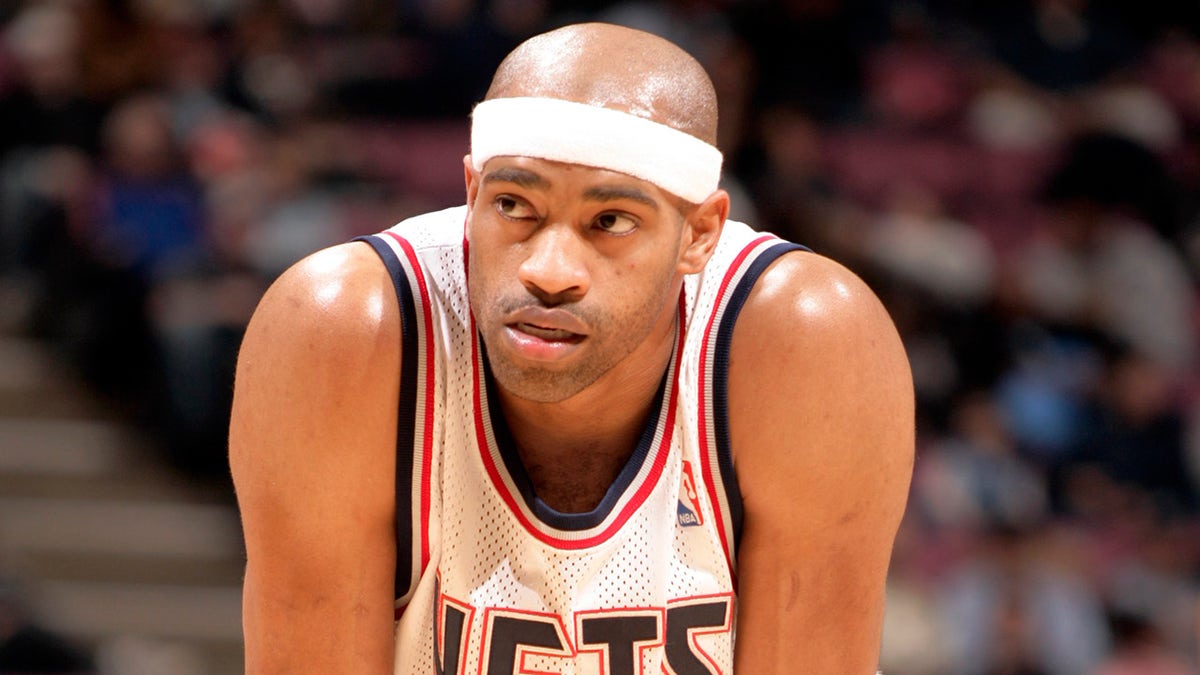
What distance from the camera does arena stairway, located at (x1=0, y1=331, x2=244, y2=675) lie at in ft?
23.0

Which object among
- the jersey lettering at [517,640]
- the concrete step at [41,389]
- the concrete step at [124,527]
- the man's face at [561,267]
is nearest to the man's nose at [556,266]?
the man's face at [561,267]

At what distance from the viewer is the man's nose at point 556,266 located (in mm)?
2461

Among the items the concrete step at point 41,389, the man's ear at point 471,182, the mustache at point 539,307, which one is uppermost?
the concrete step at point 41,389

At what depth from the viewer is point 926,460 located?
7172 mm

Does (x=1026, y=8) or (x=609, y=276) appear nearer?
(x=609, y=276)

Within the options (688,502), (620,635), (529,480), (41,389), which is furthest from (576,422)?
(41,389)

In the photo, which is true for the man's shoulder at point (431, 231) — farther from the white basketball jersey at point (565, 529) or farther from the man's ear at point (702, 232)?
the man's ear at point (702, 232)

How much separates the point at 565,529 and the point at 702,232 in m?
0.53

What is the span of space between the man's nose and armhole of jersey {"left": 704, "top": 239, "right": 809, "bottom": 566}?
0.33 m

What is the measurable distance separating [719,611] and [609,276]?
→ 2.07 feet

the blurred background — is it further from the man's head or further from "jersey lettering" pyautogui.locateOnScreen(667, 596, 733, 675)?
the man's head

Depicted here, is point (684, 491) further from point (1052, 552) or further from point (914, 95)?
point (914, 95)

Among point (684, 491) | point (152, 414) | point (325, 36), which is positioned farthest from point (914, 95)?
point (684, 491)

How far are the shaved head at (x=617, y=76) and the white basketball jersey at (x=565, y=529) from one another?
0.31m
